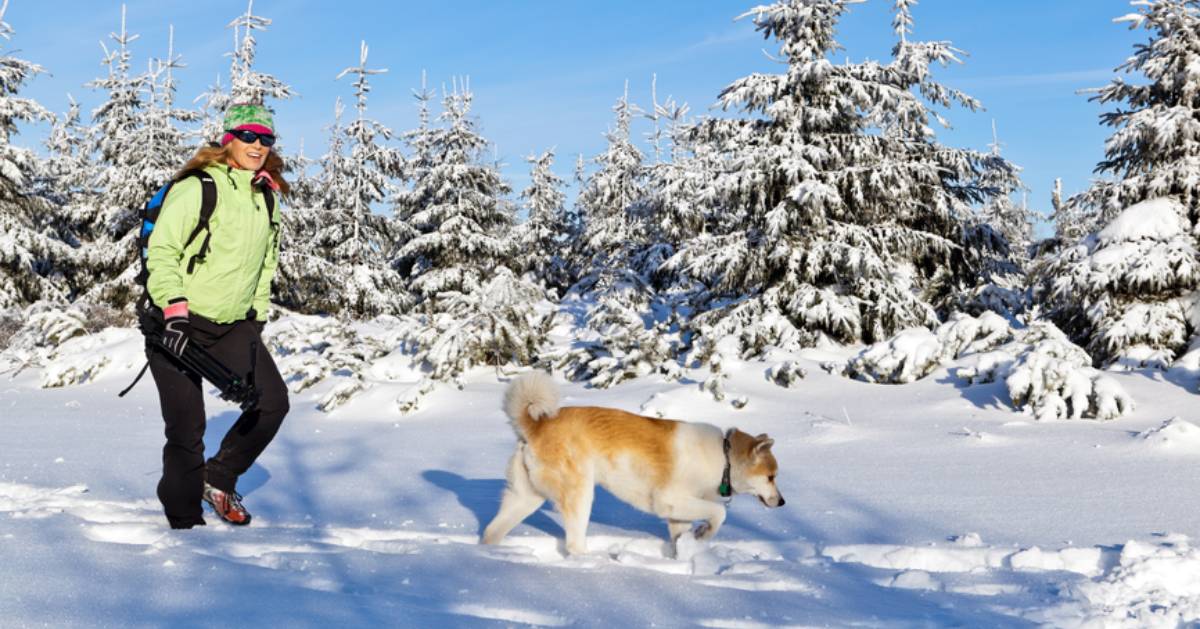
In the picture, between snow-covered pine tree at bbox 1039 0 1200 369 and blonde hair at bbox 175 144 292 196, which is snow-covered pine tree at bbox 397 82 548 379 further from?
blonde hair at bbox 175 144 292 196

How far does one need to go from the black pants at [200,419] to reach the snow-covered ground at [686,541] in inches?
8.5

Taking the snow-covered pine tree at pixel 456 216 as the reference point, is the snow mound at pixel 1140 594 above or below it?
below

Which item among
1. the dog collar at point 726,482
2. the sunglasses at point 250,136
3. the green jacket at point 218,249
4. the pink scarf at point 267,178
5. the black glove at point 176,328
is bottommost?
the dog collar at point 726,482

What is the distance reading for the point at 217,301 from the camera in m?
4.28

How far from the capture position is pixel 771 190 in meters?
14.1

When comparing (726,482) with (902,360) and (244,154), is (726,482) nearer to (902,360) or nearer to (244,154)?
(244,154)

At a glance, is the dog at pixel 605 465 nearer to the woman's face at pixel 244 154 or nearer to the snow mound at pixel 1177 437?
the woman's face at pixel 244 154

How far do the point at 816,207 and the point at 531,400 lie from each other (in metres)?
9.83

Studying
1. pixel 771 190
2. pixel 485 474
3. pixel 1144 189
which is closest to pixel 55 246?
pixel 771 190

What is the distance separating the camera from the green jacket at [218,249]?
159 inches

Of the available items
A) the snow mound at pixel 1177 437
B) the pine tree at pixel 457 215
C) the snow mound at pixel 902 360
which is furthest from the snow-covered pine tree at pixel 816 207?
the pine tree at pixel 457 215

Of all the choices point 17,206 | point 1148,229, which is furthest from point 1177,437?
point 17,206

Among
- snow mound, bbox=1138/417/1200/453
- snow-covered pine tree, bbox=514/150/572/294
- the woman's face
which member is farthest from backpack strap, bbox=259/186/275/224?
snow-covered pine tree, bbox=514/150/572/294

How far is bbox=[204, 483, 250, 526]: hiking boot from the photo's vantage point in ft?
14.6
